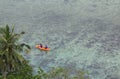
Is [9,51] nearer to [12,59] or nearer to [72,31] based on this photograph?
[12,59]

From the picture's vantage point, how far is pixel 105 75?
2747cm

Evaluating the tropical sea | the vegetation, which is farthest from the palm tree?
the tropical sea

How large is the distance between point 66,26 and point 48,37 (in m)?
3.03

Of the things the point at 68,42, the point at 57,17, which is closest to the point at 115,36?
the point at 68,42

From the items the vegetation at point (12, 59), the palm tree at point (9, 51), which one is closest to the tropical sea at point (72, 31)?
the vegetation at point (12, 59)

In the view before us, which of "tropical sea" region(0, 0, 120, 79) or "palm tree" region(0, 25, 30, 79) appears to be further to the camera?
"tropical sea" region(0, 0, 120, 79)

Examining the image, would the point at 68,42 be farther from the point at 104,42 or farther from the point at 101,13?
the point at 101,13

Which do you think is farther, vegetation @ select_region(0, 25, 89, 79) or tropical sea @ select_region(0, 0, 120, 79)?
tropical sea @ select_region(0, 0, 120, 79)

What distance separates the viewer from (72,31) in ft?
115

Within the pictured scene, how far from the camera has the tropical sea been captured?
29.2 m

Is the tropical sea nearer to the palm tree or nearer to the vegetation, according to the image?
the vegetation

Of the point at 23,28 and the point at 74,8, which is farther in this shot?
the point at 74,8

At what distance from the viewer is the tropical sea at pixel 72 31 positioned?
29.2m

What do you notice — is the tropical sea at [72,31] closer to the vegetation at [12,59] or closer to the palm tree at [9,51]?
the vegetation at [12,59]
